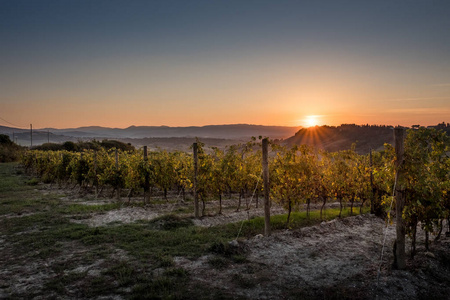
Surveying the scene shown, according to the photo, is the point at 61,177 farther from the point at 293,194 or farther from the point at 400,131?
the point at 400,131

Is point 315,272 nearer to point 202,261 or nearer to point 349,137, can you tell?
point 202,261

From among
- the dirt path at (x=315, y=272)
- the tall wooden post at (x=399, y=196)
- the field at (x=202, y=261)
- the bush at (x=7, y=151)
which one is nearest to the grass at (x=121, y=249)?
the field at (x=202, y=261)

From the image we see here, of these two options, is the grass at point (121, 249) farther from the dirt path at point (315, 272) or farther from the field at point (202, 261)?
the dirt path at point (315, 272)

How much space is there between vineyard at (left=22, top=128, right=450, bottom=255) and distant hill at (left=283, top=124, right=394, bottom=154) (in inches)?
2100

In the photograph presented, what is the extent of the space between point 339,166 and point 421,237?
194 inches

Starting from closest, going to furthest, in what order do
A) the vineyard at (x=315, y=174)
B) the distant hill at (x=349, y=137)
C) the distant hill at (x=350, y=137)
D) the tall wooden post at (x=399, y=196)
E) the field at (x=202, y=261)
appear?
the field at (x=202, y=261)
the tall wooden post at (x=399, y=196)
the vineyard at (x=315, y=174)
the distant hill at (x=350, y=137)
the distant hill at (x=349, y=137)

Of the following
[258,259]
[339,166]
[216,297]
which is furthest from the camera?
[339,166]

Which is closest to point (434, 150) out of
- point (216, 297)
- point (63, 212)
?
point (216, 297)

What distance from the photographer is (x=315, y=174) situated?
12070 millimetres

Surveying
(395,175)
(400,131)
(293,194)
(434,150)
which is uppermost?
(400,131)

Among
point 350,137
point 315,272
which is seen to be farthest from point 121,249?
point 350,137

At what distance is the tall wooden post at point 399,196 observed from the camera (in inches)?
261

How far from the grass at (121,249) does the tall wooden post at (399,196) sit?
12.1ft

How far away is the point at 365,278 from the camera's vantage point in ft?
21.0
